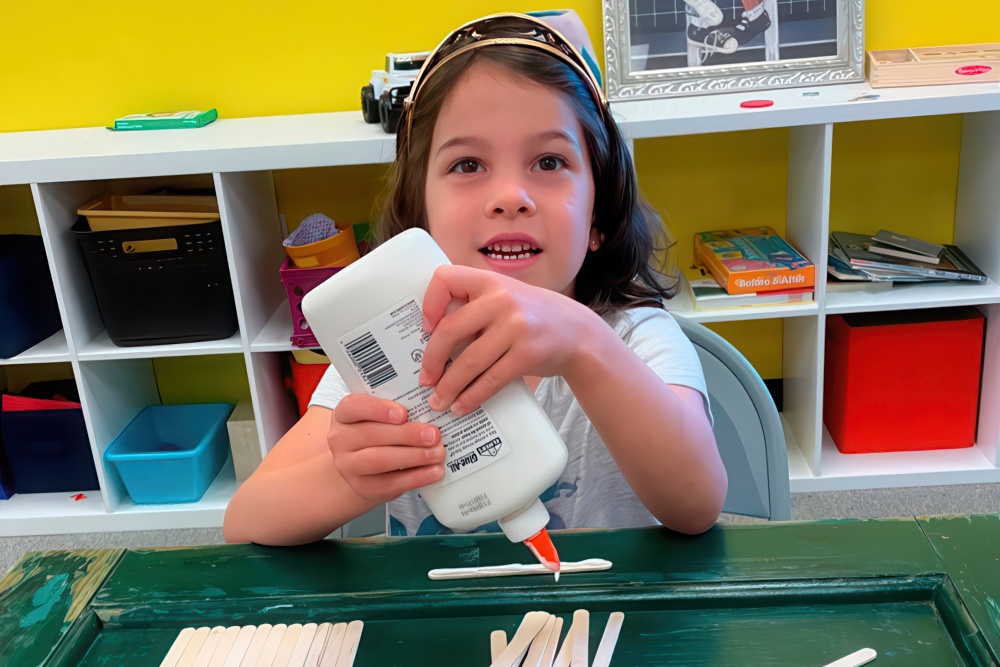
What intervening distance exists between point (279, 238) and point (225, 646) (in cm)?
167

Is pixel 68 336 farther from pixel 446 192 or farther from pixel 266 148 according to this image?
pixel 446 192

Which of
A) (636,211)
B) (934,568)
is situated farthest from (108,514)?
(934,568)

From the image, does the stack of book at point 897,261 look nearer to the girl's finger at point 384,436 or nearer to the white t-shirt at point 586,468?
the white t-shirt at point 586,468

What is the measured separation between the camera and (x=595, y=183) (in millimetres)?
973

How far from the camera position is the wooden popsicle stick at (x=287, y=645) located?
1.81 ft

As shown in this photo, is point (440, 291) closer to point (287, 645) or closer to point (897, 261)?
point (287, 645)

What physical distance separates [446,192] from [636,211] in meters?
0.29

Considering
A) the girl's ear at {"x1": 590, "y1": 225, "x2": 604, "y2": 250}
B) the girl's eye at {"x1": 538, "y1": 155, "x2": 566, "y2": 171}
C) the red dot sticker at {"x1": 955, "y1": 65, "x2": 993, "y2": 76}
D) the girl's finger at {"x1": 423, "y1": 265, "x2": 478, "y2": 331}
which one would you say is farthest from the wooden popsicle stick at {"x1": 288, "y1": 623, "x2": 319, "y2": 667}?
the red dot sticker at {"x1": 955, "y1": 65, "x2": 993, "y2": 76}

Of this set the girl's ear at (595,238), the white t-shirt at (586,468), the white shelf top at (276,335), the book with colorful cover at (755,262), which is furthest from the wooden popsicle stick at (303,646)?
the book with colorful cover at (755,262)

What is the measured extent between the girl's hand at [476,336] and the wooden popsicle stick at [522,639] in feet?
0.45

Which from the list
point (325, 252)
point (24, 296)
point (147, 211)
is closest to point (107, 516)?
point (24, 296)

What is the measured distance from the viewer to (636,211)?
3.51ft

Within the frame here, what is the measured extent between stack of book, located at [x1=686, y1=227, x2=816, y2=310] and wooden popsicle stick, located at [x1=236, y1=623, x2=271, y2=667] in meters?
1.43

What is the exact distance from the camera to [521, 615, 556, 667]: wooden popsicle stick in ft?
1.75
